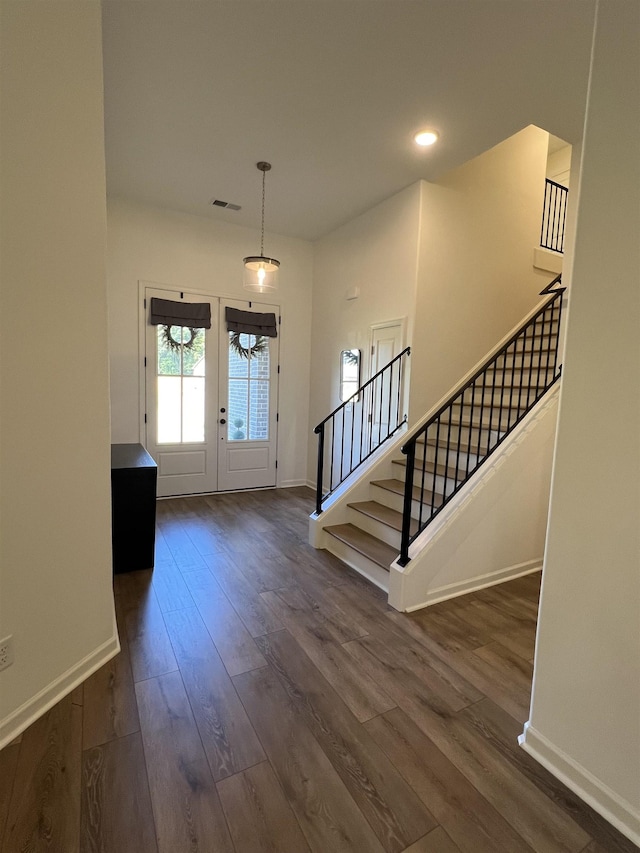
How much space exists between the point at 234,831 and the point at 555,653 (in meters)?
1.31

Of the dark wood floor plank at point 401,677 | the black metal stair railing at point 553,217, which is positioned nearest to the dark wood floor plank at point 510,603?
the dark wood floor plank at point 401,677

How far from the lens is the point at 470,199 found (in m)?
4.14

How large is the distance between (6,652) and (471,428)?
3124mm

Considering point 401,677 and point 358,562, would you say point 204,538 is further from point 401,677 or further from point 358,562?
point 401,677

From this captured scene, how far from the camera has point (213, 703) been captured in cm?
183

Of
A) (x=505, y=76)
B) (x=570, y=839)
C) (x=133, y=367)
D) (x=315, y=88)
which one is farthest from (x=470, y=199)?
(x=570, y=839)

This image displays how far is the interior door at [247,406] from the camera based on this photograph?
5.27 metres

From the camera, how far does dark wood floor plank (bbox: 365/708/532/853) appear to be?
1.30 metres

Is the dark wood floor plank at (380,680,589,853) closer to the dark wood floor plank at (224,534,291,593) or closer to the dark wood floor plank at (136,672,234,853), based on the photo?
the dark wood floor plank at (136,672,234,853)

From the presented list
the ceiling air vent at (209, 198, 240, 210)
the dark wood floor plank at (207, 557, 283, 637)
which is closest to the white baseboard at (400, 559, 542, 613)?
the dark wood floor plank at (207, 557, 283, 637)

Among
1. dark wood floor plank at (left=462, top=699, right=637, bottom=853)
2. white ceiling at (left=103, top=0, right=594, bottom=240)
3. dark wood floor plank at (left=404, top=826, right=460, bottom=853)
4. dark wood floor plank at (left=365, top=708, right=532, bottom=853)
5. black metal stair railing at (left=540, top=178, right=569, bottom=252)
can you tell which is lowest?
dark wood floor plank at (left=462, top=699, right=637, bottom=853)

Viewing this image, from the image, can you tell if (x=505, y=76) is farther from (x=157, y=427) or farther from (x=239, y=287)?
(x=157, y=427)

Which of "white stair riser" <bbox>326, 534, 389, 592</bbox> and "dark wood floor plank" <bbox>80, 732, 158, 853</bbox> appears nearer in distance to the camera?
"dark wood floor plank" <bbox>80, 732, 158, 853</bbox>

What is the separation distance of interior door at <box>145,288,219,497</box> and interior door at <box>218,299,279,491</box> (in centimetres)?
11
